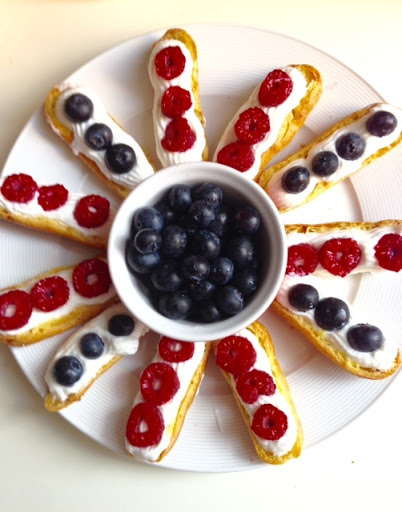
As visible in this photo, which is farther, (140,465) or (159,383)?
(140,465)

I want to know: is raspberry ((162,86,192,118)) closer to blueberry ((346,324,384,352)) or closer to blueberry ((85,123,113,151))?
blueberry ((85,123,113,151))

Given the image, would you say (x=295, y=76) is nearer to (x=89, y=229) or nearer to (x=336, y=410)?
(x=89, y=229)

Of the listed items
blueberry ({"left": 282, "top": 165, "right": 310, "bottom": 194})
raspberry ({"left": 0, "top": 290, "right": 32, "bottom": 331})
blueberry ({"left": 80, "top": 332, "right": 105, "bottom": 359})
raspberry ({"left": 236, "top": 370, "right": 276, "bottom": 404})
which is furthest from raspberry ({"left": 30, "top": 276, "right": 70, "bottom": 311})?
blueberry ({"left": 282, "top": 165, "right": 310, "bottom": 194})

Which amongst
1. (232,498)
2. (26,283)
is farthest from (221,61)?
(232,498)

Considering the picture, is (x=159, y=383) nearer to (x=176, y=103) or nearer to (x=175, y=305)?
(x=175, y=305)

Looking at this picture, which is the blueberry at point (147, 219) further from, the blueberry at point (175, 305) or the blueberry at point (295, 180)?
the blueberry at point (295, 180)

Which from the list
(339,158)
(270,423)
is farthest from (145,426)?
(339,158)

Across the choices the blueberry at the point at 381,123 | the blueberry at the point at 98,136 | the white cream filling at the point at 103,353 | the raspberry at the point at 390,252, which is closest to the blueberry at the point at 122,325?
the white cream filling at the point at 103,353
